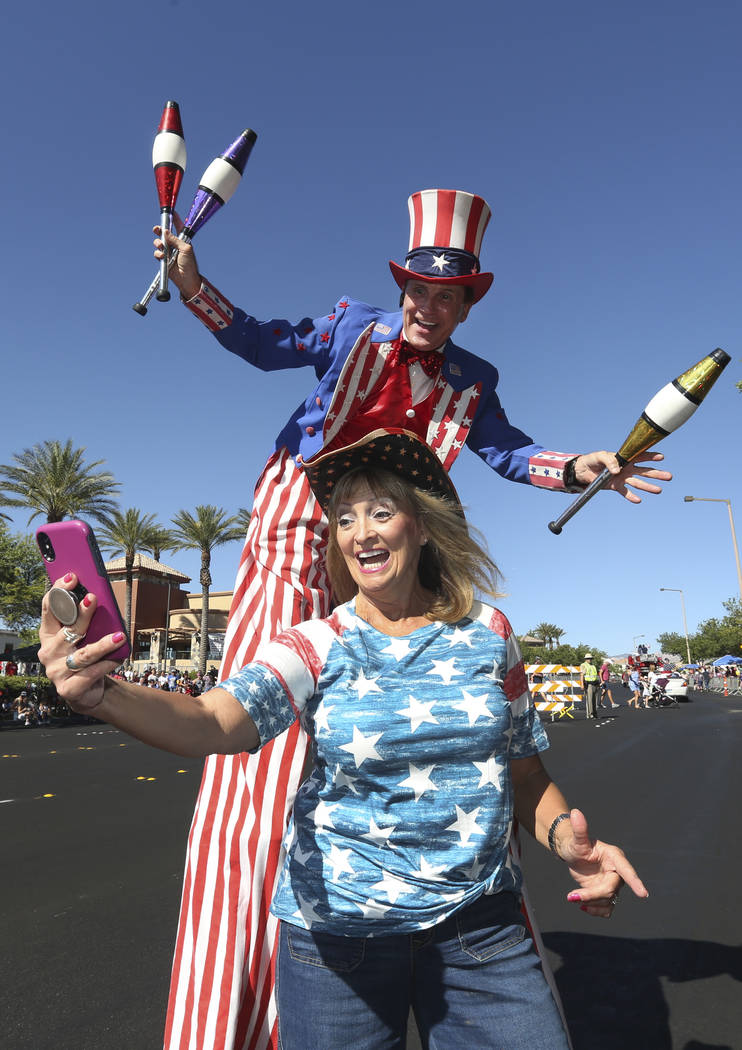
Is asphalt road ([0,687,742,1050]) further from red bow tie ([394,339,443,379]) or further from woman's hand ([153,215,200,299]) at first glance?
woman's hand ([153,215,200,299])

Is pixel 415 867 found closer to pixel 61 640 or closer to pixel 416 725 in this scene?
pixel 416 725

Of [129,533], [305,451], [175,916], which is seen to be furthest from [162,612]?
[305,451]

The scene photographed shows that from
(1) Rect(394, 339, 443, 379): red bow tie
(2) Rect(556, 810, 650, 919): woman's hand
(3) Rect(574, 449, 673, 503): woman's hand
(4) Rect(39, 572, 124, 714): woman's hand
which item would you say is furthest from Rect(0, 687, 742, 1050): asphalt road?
(1) Rect(394, 339, 443, 379): red bow tie

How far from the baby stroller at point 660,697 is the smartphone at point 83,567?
30.1 m

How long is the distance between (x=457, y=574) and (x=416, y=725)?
19.0 inches

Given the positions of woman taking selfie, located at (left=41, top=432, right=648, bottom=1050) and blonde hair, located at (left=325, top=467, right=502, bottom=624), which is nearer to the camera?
woman taking selfie, located at (left=41, top=432, right=648, bottom=1050)

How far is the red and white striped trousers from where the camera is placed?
5.93 ft

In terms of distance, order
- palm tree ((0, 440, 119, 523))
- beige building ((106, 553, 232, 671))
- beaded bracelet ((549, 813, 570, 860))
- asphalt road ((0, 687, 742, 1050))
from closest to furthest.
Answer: beaded bracelet ((549, 813, 570, 860)), asphalt road ((0, 687, 742, 1050)), palm tree ((0, 440, 119, 523)), beige building ((106, 553, 232, 671))

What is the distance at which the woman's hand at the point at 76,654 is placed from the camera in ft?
3.56

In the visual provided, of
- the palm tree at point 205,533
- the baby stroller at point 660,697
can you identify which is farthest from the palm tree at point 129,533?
the baby stroller at point 660,697

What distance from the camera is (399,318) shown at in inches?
94.7

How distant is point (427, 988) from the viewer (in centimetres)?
143

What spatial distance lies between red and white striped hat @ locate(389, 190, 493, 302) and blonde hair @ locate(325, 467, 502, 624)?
0.77 m

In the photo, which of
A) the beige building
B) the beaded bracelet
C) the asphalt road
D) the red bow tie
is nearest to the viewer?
the beaded bracelet
